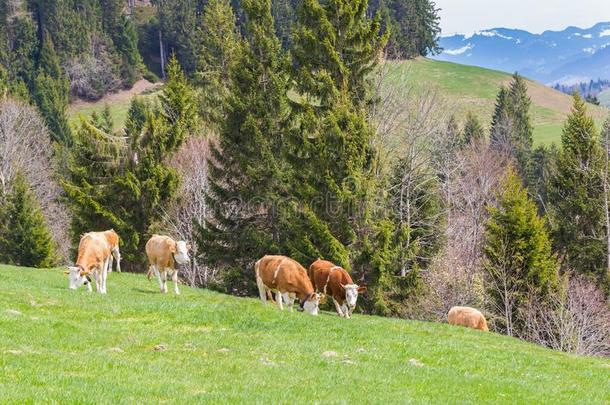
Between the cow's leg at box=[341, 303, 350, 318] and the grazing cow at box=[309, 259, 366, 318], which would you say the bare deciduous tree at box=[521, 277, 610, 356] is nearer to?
the cow's leg at box=[341, 303, 350, 318]

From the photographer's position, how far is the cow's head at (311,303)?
70.3 ft

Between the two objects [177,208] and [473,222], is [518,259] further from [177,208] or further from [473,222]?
[177,208]

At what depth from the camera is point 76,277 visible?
2198 centimetres

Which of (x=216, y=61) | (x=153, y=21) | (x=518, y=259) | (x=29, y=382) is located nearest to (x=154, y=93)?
(x=153, y=21)

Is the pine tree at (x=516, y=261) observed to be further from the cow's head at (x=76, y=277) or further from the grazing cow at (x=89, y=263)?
the cow's head at (x=76, y=277)

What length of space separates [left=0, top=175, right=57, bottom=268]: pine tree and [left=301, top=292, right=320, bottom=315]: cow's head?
32.4m

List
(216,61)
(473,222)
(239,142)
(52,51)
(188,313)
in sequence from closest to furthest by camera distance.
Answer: (188,313) → (239,142) → (473,222) → (216,61) → (52,51)

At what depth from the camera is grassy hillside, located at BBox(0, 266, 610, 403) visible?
1083cm

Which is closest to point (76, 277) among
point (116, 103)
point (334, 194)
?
point (334, 194)

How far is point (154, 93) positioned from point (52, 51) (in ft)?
61.7

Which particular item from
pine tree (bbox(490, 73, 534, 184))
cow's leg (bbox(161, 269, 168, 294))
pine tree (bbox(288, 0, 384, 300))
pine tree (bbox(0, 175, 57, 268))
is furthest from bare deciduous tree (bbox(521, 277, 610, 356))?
pine tree (bbox(490, 73, 534, 184))

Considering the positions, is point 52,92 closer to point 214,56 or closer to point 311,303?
point 214,56

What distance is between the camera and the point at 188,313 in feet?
59.3

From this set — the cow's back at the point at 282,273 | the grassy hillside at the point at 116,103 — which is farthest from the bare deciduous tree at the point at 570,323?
the grassy hillside at the point at 116,103
